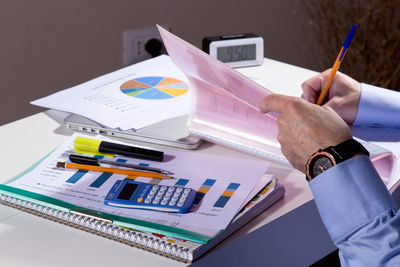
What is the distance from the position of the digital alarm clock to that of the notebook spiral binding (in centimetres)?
75

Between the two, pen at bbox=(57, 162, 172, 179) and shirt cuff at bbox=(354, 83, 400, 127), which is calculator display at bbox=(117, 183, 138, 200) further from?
shirt cuff at bbox=(354, 83, 400, 127)

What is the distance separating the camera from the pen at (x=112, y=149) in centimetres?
101

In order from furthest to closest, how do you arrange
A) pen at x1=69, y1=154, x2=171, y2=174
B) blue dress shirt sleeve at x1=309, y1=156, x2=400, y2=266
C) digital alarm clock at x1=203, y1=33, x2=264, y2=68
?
1. digital alarm clock at x1=203, y1=33, x2=264, y2=68
2. pen at x1=69, y1=154, x2=171, y2=174
3. blue dress shirt sleeve at x1=309, y1=156, x2=400, y2=266

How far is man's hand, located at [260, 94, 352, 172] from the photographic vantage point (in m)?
0.88

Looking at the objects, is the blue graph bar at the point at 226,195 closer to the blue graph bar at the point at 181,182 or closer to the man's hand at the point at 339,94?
the blue graph bar at the point at 181,182

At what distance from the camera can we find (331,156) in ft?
2.73

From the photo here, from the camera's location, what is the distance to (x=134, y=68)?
142cm

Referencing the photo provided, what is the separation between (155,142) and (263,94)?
23 centimetres

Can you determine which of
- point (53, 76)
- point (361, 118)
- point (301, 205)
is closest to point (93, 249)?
point (301, 205)

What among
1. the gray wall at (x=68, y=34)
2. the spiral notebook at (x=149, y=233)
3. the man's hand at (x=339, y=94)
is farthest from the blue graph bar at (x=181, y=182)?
the gray wall at (x=68, y=34)

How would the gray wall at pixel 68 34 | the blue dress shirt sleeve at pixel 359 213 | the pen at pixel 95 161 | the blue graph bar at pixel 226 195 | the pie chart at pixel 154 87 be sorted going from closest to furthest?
the blue dress shirt sleeve at pixel 359 213 → the blue graph bar at pixel 226 195 → the pen at pixel 95 161 → the pie chart at pixel 154 87 → the gray wall at pixel 68 34

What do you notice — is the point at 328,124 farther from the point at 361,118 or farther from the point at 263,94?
the point at 361,118

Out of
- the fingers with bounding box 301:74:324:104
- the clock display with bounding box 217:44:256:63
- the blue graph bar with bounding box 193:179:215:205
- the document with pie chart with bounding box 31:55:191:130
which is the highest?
the fingers with bounding box 301:74:324:104

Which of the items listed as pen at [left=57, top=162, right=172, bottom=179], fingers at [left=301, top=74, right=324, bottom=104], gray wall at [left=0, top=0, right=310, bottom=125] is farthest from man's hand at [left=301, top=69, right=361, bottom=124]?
gray wall at [left=0, top=0, right=310, bottom=125]
